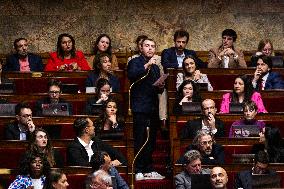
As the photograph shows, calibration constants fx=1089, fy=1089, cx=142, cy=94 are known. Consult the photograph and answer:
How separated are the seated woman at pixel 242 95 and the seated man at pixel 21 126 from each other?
1.01 m

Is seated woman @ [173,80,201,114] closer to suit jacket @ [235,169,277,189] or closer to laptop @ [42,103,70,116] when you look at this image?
laptop @ [42,103,70,116]

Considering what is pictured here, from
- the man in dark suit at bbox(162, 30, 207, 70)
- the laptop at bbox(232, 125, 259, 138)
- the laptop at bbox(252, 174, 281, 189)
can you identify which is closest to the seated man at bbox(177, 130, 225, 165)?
the laptop at bbox(232, 125, 259, 138)

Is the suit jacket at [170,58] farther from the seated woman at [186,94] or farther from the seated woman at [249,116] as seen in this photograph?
the seated woman at [249,116]

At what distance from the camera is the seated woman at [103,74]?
5.73 m

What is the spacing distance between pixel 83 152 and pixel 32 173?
1.25ft

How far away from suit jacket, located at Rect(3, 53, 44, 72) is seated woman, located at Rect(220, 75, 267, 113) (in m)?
1.20

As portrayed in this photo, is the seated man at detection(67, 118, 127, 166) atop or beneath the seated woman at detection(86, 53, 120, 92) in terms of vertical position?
beneath

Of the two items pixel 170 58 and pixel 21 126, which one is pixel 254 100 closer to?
pixel 170 58

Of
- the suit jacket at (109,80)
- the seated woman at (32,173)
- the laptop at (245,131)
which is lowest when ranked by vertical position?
the seated woman at (32,173)

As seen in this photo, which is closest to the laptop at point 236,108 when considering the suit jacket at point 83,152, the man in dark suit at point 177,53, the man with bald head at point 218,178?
the man in dark suit at point 177,53

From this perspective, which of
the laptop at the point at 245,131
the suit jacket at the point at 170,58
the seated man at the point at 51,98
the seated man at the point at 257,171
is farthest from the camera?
the suit jacket at the point at 170,58

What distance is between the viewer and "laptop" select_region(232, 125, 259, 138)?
16.7ft

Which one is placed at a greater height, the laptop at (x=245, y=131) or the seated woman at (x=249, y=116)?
the seated woman at (x=249, y=116)

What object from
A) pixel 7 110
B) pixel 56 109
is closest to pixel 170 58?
pixel 56 109
